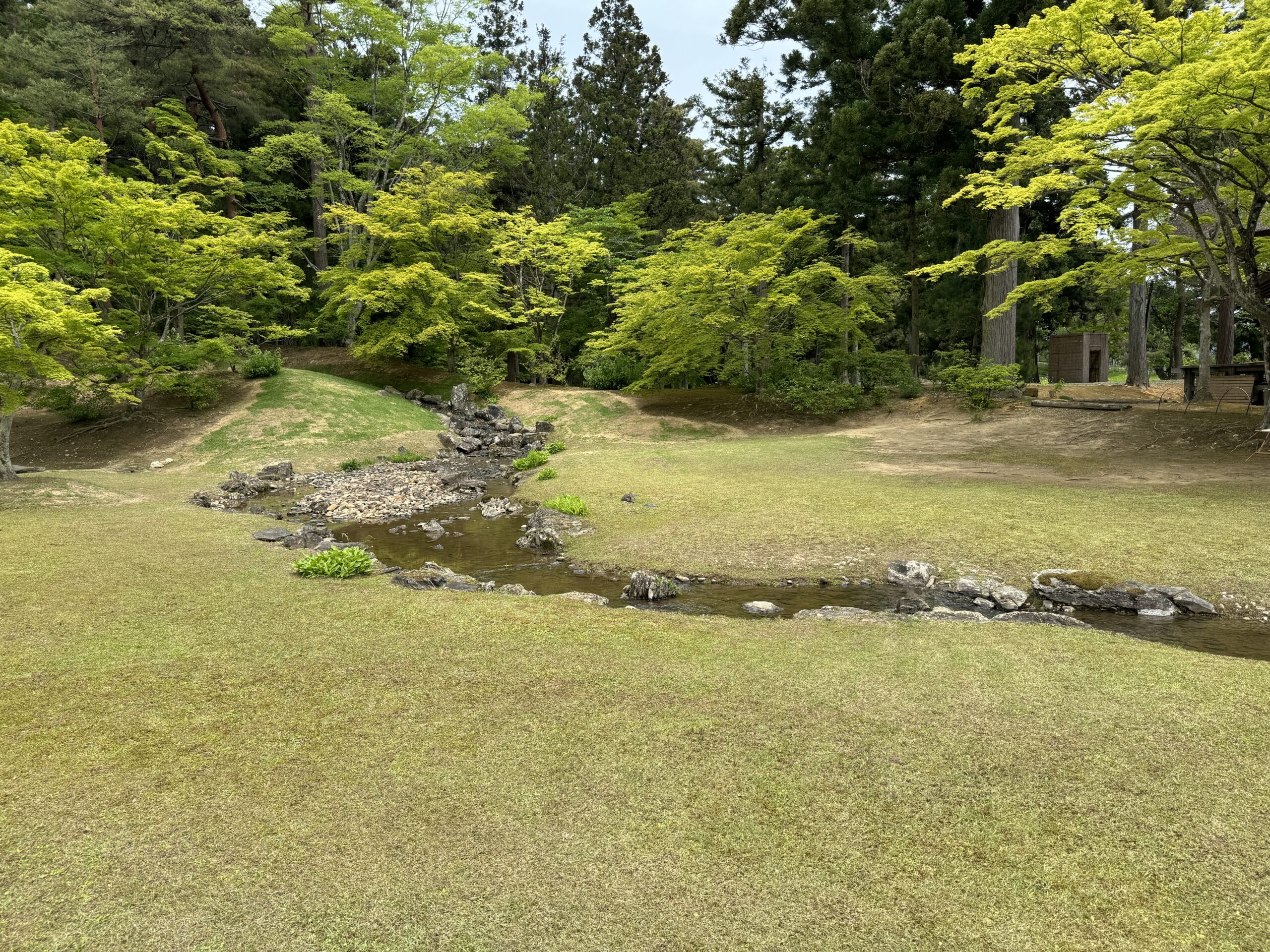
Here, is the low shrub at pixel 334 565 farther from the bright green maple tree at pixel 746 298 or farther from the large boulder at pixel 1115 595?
the bright green maple tree at pixel 746 298

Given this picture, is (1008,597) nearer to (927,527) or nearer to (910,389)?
(927,527)

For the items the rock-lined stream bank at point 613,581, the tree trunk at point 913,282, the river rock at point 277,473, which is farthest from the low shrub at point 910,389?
the river rock at point 277,473

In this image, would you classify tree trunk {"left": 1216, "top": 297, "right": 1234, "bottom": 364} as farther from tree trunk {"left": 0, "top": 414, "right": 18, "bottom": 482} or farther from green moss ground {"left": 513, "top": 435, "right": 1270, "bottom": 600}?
tree trunk {"left": 0, "top": 414, "right": 18, "bottom": 482}

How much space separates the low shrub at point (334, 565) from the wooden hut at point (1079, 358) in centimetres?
3088

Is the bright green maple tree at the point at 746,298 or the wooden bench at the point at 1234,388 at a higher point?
the bright green maple tree at the point at 746,298

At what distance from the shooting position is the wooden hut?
2808cm

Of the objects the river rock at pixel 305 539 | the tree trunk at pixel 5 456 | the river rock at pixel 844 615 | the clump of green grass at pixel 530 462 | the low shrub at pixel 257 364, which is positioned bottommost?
the river rock at pixel 844 615

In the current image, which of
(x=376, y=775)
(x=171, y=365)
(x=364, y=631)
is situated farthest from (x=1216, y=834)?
(x=171, y=365)

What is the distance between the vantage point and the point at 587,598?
768 centimetres

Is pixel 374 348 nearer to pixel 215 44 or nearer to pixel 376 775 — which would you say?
pixel 215 44

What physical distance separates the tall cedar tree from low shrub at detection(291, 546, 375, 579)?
2956 cm

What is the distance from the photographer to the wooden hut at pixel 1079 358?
28078 millimetres

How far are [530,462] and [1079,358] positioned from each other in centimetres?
2657

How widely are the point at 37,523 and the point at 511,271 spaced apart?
24898 millimetres
